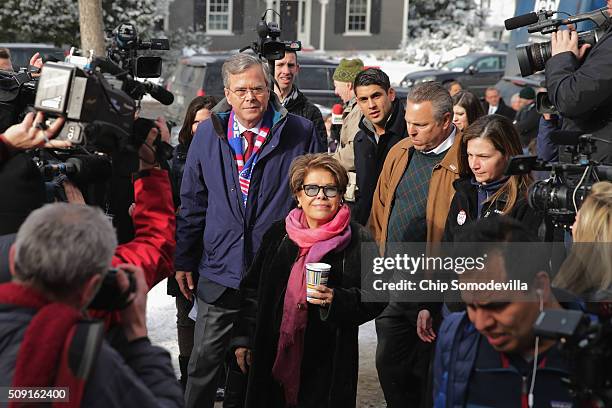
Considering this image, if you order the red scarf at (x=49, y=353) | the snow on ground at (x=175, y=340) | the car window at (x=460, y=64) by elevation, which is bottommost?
the snow on ground at (x=175, y=340)

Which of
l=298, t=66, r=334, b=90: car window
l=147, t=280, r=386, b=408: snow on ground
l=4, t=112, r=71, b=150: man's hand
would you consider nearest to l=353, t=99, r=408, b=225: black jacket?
l=147, t=280, r=386, b=408: snow on ground

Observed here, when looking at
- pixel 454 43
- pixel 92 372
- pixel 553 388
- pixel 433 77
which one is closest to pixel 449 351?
pixel 553 388

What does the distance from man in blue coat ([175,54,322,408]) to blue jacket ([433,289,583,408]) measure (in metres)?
2.44

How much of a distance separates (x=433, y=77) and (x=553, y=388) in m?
22.9

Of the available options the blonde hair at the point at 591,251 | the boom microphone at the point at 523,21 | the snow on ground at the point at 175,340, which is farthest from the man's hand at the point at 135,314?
the snow on ground at the point at 175,340

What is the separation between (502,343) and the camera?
128 inches

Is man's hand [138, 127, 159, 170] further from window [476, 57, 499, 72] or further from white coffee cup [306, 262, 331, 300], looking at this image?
window [476, 57, 499, 72]

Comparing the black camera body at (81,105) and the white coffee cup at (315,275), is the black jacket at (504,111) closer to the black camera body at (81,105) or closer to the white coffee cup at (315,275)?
the white coffee cup at (315,275)

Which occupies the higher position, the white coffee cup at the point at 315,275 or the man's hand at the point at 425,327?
the white coffee cup at the point at 315,275

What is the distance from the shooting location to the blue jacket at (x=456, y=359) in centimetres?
334

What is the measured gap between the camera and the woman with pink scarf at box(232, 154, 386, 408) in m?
5.08

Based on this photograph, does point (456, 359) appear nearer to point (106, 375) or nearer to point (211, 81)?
point (106, 375)

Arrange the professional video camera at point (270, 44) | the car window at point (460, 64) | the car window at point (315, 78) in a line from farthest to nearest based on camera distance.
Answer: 1. the car window at point (460, 64)
2. the car window at point (315, 78)
3. the professional video camera at point (270, 44)

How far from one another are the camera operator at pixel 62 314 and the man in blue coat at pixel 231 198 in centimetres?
282
